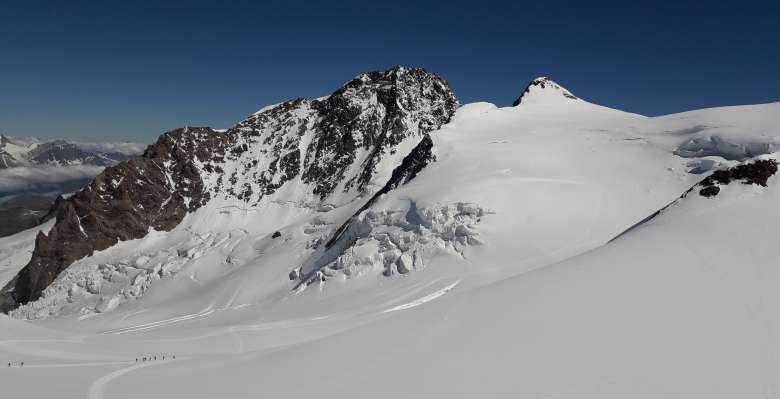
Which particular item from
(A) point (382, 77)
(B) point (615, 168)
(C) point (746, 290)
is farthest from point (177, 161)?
(C) point (746, 290)

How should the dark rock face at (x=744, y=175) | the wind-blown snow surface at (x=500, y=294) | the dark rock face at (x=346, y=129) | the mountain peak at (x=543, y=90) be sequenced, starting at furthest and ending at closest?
the dark rock face at (x=346, y=129), the mountain peak at (x=543, y=90), the dark rock face at (x=744, y=175), the wind-blown snow surface at (x=500, y=294)

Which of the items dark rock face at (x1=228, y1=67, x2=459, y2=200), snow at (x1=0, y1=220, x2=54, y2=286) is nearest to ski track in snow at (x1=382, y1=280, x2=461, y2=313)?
dark rock face at (x1=228, y1=67, x2=459, y2=200)

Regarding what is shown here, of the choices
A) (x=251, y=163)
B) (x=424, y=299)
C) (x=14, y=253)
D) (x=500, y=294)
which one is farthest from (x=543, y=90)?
(x=14, y=253)

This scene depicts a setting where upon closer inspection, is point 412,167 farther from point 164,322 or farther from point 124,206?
point 124,206

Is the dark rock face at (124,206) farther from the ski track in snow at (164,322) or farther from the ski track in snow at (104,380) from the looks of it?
the ski track in snow at (104,380)

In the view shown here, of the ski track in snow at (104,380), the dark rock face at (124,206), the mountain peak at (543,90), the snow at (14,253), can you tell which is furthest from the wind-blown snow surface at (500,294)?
the snow at (14,253)
